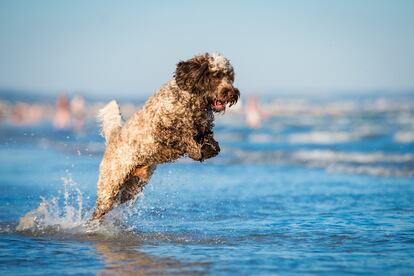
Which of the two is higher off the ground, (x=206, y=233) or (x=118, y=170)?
(x=118, y=170)

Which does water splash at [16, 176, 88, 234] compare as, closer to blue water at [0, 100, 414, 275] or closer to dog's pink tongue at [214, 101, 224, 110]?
blue water at [0, 100, 414, 275]

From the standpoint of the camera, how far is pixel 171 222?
33.0 ft

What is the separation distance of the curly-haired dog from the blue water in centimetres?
81

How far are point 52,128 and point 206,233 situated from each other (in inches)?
1062

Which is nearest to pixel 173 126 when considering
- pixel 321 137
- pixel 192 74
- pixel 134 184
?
pixel 192 74

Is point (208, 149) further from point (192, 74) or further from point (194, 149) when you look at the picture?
point (192, 74)

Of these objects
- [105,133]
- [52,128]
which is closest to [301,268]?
[105,133]

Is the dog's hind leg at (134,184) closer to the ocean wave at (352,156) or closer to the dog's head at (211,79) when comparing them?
the dog's head at (211,79)

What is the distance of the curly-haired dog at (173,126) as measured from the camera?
26.7ft

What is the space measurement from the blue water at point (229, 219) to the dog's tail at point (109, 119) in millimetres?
1115

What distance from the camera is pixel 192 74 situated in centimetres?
816

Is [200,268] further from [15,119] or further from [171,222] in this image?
[15,119]

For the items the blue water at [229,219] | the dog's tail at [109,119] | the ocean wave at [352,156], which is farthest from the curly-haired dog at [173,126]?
the ocean wave at [352,156]

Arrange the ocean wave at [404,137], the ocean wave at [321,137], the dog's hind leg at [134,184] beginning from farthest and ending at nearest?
1. the ocean wave at [321,137]
2. the ocean wave at [404,137]
3. the dog's hind leg at [134,184]
